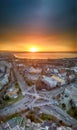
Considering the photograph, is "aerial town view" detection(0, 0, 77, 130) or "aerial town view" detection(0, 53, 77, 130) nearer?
"aerial town view" detection(0, 53, 77, 130)

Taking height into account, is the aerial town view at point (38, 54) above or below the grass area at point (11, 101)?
above

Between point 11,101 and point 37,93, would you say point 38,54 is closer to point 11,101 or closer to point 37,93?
point 37,93

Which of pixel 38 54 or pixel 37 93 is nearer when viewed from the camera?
pixel 37 93

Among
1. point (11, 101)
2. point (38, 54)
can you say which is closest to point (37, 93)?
point (11, 101)

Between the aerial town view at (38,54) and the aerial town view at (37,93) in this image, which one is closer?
the aerial town view at (37,93)

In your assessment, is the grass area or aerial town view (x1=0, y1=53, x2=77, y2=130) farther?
the grass area

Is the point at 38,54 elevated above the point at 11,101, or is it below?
above

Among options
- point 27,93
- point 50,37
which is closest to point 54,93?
point 27,93

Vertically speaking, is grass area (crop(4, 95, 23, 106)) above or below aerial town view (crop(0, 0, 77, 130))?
below

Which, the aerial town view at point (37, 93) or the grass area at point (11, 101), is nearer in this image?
the aerial town view at point (37, 93)
